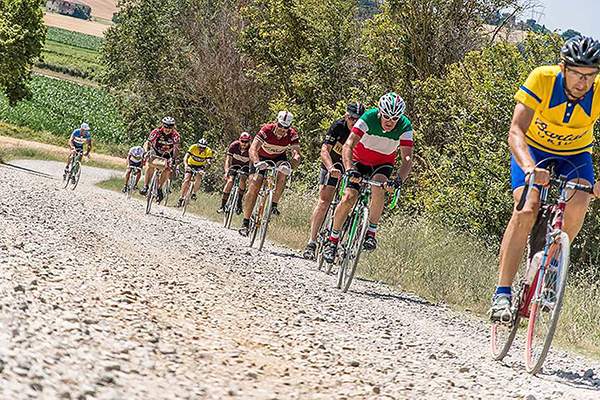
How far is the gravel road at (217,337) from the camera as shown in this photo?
4379 mm

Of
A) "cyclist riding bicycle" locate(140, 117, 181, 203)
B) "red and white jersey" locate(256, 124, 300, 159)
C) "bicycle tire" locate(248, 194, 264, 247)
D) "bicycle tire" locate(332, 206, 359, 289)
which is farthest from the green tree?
"bicycle tire" locate(332, 206, 359, 289)

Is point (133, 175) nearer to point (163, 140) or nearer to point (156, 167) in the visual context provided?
A: point (156, 167)

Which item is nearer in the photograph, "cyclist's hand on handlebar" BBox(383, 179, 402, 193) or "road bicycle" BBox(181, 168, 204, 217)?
"cyclist's hand on handlebar" BBox(383, 179, 402, 193)

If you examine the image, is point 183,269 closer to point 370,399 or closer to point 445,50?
point 370,399

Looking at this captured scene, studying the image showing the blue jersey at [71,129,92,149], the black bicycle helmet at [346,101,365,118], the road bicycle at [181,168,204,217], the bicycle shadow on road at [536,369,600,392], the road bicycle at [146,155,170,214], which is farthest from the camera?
the blue jersey at [71,129,92,149]

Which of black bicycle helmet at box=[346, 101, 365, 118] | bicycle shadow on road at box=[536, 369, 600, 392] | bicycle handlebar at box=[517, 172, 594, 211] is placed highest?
black bicycle helmet at box=[346, 101, 365, 118]

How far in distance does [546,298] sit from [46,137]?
6347cm

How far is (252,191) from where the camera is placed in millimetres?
14758

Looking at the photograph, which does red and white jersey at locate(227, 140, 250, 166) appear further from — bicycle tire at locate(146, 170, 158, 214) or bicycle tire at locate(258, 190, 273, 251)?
bicycle tire at locate(258, 190, 273, 251)

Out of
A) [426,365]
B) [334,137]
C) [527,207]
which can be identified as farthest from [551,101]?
[334,137]

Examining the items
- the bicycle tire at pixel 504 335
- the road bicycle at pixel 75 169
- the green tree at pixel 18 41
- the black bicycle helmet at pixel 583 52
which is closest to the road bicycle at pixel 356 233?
the bicycle tire at pixel 504 335

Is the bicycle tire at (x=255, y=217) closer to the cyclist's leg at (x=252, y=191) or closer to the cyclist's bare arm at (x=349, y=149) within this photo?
the cyclist's leg at (x=252, y=191)

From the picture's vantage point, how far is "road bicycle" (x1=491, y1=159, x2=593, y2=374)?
5.55m

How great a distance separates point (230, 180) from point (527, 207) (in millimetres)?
13328
